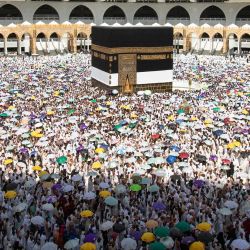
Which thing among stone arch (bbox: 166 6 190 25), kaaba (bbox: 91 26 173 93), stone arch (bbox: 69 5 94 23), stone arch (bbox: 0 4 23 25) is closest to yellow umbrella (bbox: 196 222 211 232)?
kaaba (bbox: 91 26 173 93)

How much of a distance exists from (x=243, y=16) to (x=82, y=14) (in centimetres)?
2552

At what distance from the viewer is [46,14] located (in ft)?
218

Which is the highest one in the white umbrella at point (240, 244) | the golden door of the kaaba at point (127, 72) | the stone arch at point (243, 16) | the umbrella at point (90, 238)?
the stone arch at point (243, 16)

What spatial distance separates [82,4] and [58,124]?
4671 centimetres

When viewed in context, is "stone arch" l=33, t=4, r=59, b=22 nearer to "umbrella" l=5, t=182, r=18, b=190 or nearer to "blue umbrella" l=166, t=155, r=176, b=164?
"blue umbrella" l=166, t=155, r=176, b=164

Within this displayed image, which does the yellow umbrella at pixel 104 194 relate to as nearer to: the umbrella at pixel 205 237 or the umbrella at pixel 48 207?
the umbrella at pixel 48 207

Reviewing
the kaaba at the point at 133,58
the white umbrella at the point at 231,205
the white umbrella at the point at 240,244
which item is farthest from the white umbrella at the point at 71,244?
the kaaba at the point at 133,58

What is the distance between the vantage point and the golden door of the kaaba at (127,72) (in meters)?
34.1

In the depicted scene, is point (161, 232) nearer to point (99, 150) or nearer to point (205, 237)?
point (205, 237)

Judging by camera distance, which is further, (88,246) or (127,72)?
(127,72)

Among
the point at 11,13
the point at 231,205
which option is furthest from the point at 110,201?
the point at 11,13

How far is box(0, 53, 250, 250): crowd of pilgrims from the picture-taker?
1177 cm

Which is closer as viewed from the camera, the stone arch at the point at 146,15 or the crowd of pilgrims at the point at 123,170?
the crowd of pilgrims at the point at 123,170

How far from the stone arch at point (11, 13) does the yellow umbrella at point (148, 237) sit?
57.7 metres
